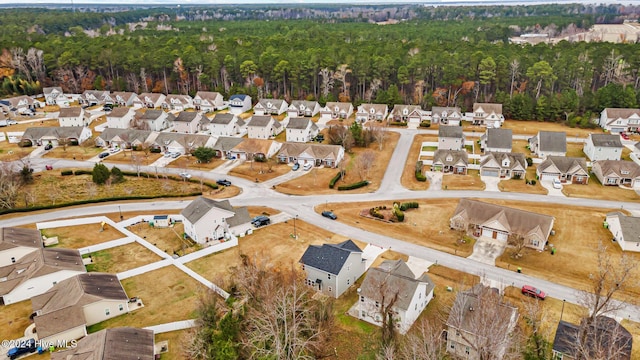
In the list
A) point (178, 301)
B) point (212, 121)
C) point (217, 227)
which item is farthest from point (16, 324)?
point (212, 121)

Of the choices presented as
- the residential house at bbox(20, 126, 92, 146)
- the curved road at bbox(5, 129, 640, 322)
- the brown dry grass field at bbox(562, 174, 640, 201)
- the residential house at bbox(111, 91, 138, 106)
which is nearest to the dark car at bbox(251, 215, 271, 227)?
the curved road at bbox(5, 129, 640, 322)

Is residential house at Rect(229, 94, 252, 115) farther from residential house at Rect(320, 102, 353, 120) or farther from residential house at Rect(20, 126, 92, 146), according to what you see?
residential house at Rect(20, 126, 92, 146)

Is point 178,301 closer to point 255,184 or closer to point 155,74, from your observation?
point 255,184

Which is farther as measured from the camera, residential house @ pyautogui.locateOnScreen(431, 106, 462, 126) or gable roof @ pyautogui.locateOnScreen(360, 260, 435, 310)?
residential house @ pyautogui.locateOnScreen(431, 106, 462, 126)

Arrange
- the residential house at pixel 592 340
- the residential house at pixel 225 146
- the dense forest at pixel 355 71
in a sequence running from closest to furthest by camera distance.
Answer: the residential house at pixel 592 340 → the residential house at pixel 225 146 → the dense forest at pixel 355 71

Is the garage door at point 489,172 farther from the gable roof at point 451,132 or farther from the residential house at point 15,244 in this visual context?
the residential house at point 15,244

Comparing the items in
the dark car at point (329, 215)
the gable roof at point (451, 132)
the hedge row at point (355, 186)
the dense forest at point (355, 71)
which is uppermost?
the dense forest at point (355, 71)

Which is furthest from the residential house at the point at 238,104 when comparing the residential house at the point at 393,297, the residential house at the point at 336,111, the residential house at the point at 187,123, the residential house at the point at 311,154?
the residential house at the point at 393,297
